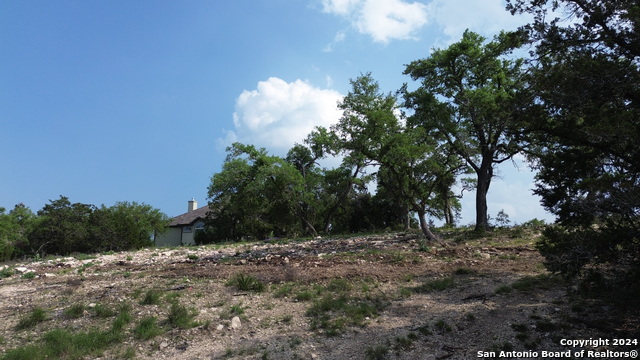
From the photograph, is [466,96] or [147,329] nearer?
[147,329]

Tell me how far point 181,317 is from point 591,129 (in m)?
7.90

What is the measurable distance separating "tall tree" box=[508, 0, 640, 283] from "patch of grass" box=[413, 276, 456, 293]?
268cm

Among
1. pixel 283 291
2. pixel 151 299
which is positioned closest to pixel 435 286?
pixel 283 291

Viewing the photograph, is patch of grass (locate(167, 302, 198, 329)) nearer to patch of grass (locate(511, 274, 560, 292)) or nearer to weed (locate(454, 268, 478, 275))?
weed (locate(454, 268, 478, 275))

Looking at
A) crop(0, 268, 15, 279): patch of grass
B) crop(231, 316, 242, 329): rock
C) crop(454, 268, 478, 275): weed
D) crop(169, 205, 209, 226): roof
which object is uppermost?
crop(169, 205, 209, 226): roof

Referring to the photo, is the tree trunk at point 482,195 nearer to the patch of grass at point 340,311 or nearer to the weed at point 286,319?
the patch of grass at point 340,311

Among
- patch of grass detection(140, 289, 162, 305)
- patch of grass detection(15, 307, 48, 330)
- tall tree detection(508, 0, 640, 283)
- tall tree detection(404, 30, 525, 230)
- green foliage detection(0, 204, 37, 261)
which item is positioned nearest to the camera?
tall tree detection(508, 0, 640, 283)

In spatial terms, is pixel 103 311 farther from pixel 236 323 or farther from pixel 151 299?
pixel 236 323

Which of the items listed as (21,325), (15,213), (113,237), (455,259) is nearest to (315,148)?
(113,237)

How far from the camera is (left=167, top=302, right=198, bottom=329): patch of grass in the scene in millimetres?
7414

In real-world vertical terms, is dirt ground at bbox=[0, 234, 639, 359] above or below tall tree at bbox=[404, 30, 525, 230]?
below

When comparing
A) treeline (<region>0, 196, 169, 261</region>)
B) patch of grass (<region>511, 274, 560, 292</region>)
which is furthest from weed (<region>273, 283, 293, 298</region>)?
treeline (<region>0, 196, 169, 261</region>)

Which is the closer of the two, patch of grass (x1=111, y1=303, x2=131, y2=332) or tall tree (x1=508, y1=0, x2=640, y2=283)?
tall tree (x1=508, y1=0, x2=640, y2=283)

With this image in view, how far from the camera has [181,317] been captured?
25.1ft
